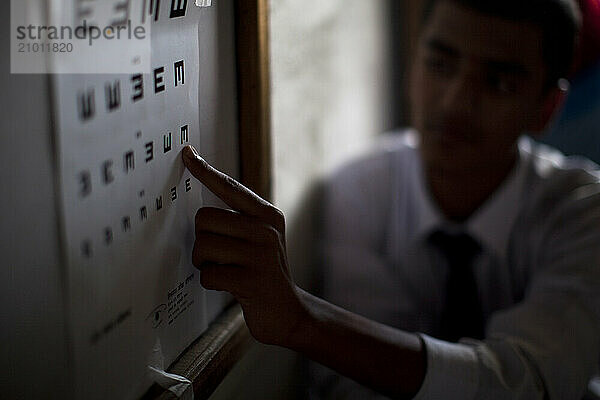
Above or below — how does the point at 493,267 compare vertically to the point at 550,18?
below

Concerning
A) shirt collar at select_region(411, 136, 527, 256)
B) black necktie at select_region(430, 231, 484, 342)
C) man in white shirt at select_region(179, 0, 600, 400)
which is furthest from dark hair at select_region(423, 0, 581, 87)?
black necktie at select_region(430, 231, 484, 342)

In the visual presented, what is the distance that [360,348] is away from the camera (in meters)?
0.57

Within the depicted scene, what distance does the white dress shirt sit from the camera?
25.7 inches

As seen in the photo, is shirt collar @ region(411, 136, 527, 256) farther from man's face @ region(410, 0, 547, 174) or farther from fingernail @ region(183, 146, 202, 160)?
fingernail @ region(183, 146, 202, 160)

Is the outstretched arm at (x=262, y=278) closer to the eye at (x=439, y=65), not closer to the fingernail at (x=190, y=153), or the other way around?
the fingernail at (x=190, y=153)

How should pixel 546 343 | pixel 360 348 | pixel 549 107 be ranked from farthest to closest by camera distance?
pixel 549 107 < pixel 546 343 < pixel 360 348

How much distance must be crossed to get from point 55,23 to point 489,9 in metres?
0.63

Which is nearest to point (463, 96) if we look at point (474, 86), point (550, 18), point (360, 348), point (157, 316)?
point (474, 86)

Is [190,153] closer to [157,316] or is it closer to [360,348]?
[157,316]

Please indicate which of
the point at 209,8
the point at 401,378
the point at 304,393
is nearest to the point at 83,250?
the point at 209,8

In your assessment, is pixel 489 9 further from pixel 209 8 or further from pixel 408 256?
pixel 209 8

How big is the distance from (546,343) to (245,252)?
35cm

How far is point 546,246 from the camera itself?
33.2 inches

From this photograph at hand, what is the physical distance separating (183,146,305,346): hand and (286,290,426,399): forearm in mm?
29
